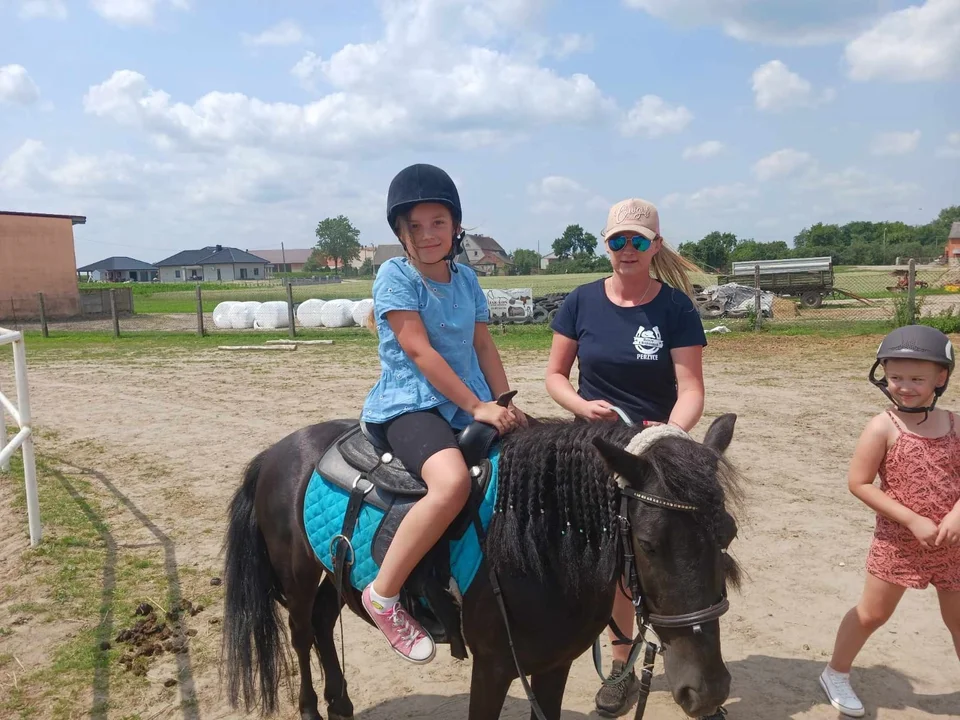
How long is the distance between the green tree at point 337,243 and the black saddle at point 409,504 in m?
100

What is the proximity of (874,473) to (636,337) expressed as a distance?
3.82 feet

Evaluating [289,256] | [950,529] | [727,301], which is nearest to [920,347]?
[950,529]

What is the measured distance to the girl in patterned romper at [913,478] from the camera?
9.07 feet

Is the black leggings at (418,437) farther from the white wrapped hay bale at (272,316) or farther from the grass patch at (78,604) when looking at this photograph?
the white wrapped hay bale at (272,316)

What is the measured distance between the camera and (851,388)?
9.87 meters

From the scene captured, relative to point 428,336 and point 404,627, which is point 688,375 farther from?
point 404,627

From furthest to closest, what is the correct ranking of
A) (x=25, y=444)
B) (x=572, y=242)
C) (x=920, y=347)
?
1. (x=572, y=242)
2. (x=25, y=444)
3. (x=920, y=347)

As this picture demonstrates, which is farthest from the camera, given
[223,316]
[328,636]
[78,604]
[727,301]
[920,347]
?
[727,301]

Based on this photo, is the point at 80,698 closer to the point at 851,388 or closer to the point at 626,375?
the point at 626,375

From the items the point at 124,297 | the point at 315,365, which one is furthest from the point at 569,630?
the point at 124,297

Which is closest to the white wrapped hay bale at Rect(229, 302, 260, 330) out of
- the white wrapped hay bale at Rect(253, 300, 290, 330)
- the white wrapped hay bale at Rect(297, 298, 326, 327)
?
the white wrapped hay bale at Rect(253, 300, 290, 330)

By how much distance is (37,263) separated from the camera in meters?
29.9

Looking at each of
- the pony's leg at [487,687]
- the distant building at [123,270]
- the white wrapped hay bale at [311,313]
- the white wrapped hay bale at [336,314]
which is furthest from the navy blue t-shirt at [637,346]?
the distant building at [123,270]

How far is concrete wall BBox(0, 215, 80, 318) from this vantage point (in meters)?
28.9
